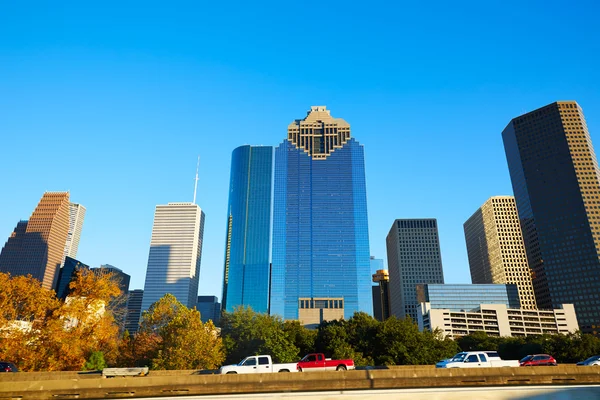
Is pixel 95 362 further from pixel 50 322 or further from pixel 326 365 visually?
pixel 326 365

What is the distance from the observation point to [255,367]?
32969mm

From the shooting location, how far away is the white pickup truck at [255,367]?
32.4 m

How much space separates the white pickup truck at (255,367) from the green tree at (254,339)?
28352 millimetres

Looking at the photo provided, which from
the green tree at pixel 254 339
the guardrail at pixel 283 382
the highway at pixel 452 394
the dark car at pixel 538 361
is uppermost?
the green tree at pixel 254 339

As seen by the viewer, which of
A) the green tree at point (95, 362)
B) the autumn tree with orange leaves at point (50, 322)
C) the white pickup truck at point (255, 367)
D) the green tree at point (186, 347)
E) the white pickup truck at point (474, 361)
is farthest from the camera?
the green tree at point (186, 347)

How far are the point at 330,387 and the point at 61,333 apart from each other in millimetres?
33259

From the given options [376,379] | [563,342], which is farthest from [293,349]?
[563,342]

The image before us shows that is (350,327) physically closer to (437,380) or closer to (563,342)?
(563,342)

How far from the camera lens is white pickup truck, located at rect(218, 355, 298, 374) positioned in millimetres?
32406

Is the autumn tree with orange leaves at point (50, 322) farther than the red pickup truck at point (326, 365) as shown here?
Yes

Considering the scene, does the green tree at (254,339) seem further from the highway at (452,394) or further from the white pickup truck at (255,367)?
the highway at (452,394)

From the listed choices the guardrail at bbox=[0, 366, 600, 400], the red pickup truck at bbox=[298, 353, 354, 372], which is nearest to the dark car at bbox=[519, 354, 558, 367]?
the guardrail at bbox=[0, 366, 600, 400]

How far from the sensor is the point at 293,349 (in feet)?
213

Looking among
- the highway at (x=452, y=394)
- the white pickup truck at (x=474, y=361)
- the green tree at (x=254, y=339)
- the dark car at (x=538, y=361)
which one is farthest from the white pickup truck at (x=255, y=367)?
the green tree at (x=254, y=339)
